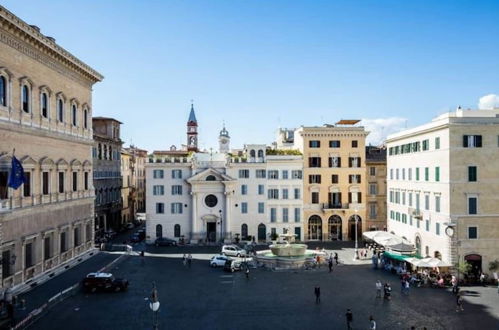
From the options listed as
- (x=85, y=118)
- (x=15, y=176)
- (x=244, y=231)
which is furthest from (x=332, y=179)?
(x=15, y=176)

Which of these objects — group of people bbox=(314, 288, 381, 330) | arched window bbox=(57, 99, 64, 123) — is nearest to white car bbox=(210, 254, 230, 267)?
group of people bbox=(314, 288, 381, 330)

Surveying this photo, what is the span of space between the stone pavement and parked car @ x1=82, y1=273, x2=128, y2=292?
2.29 feet

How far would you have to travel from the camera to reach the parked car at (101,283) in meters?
33.5

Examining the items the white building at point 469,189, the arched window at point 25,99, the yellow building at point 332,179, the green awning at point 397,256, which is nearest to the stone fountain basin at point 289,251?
the green awning at point 397,256

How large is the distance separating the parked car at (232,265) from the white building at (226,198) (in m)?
15.8

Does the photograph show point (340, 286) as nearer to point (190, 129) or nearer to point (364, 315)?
point (364, 315)

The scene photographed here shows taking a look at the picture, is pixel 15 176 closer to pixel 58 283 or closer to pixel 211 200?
pixel 58 283

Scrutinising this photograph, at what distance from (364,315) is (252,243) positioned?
96.0ft

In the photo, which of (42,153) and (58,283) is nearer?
(58,283)

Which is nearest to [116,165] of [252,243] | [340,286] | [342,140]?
[252,243]

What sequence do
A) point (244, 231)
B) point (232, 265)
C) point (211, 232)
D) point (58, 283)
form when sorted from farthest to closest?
point (244, 231) < point (211, 232) < point (232, 265) < point (58, 283)

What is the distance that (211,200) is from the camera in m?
58.8

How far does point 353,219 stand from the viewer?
60344mm

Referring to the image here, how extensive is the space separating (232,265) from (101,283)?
12.2m
